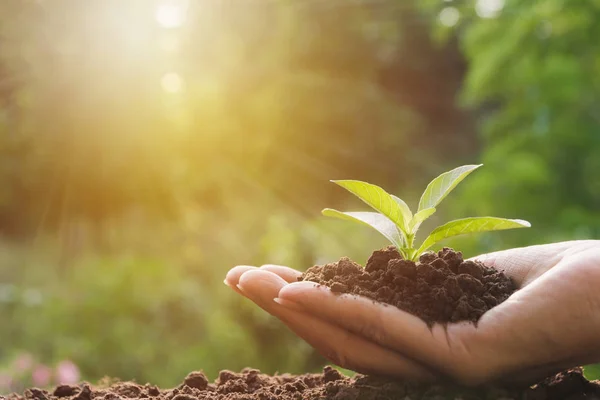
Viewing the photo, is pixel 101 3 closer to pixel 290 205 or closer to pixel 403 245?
pixel 290 205

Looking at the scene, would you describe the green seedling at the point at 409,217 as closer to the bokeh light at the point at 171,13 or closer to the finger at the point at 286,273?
the finger at the point at 286,273

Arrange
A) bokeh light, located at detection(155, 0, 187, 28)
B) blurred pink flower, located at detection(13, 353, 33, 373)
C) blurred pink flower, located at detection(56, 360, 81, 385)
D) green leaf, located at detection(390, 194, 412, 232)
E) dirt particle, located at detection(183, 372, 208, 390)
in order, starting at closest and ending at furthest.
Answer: green leaf, located at detection(390, 194, 412, 232) < dirt particle, located at detection(183, 372, 208, 390) < blurred pink flower, located at detection(56, 360, 81, 385) < blurred pink flower, located at detection(13, 353, 33, 373) < bokeh light, located at detection(155, 0, 187, 28)

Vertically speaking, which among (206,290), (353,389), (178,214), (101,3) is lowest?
(353,389)

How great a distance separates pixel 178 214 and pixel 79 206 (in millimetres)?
1613

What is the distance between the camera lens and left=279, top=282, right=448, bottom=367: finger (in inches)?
55.8

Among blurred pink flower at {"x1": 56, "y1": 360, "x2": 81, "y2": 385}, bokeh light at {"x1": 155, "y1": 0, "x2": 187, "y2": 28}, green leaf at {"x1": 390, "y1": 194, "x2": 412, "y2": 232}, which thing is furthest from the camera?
bokeh light at {"x1": 155, "y1": 0, "x2": 187, "y2": 28}

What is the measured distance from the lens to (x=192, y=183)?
338 inches

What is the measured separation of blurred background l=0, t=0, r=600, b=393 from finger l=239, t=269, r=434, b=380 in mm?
2356

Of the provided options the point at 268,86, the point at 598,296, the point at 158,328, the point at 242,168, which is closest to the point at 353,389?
the point at 598,296

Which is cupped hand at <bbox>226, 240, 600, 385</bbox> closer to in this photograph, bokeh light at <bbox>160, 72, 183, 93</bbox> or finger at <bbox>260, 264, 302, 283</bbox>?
finger at <bbox>260, 264, 302, 283</bbox>

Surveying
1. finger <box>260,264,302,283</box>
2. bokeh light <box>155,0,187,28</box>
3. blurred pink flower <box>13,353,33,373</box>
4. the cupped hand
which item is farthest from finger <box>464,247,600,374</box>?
bokeh light <box>155,0,187,28</box>

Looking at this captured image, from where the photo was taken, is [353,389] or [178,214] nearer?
[353,389]

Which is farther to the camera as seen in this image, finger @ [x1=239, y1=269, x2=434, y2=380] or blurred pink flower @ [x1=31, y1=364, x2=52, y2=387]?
blurred pink flower @ [x1=31, y1=364, x2=52, y2=387]

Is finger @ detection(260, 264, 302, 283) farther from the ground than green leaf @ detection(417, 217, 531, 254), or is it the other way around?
finger @ detection(260, 264, 302, 283)
